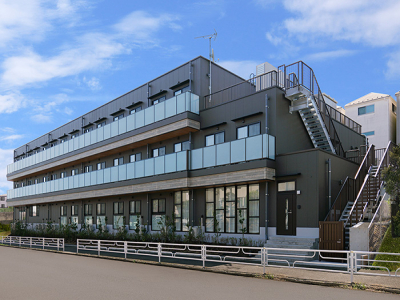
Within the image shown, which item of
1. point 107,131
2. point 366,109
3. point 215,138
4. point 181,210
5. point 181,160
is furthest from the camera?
point 366,109

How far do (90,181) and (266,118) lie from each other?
17497 millimetres

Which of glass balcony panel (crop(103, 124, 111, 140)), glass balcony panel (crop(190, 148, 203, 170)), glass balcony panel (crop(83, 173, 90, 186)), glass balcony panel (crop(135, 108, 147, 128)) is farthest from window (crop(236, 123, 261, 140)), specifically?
glass balcony panel (crop(83, 173, 90, 186))

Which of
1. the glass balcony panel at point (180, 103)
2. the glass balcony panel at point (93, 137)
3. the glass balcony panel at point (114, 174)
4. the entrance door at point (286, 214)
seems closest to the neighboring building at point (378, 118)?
the glass balcony panel at point (180, 103)

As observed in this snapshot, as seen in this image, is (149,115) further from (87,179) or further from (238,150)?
(87,179)

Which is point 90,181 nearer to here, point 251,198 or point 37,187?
point 37,187

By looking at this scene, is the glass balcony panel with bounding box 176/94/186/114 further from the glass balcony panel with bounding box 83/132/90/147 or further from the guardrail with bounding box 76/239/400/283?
the glass balcony panel with bounding box 83/132/90/147

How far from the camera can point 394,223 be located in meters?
14.7

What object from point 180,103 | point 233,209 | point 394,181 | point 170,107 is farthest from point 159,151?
point 394,181

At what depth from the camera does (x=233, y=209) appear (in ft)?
67.8

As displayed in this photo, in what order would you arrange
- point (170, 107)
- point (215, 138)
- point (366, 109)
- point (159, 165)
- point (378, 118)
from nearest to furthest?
point (215, 138)
point (170, 107)
point (159, 165)
point (378, 118)
point (366, 109)

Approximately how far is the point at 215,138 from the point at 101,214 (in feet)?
48.2

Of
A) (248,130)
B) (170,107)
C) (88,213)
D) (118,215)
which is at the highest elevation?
(170,107)

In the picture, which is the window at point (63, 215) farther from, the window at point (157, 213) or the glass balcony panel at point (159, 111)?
the glass balcony panel at point (159, 111)

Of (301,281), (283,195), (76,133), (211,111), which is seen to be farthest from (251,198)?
(76,133)
